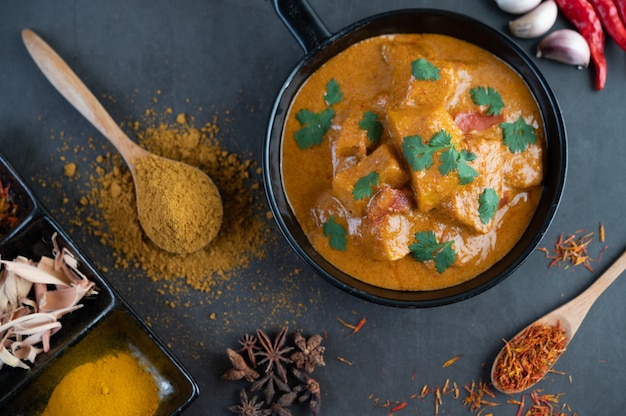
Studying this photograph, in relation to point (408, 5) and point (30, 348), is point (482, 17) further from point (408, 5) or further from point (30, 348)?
point (30, 348)

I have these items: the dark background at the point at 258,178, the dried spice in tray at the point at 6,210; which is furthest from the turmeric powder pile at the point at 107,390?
→ the dried spice in tray at the point at 6,210

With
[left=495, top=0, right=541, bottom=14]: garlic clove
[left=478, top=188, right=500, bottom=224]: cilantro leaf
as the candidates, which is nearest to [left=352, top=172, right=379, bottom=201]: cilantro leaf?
[left=478, top=188, right=500, bottom=224]: cilantro leaf

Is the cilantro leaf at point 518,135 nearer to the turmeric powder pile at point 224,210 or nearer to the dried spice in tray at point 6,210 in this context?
the turmeric powder pile at point 224,210

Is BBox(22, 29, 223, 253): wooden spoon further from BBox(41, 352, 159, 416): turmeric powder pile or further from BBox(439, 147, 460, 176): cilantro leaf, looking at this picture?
BBox(439, 147, 460, 176): cilantro leaf

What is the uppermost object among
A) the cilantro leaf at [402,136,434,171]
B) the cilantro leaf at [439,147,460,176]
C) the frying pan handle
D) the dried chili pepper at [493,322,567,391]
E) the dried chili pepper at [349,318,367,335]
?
the frying pan handle

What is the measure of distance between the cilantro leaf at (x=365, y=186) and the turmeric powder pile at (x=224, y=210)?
2.51 ft

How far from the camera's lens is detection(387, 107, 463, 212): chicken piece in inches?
102

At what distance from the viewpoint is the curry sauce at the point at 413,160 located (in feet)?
8.70

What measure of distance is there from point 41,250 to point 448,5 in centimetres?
240

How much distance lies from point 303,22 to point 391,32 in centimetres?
47

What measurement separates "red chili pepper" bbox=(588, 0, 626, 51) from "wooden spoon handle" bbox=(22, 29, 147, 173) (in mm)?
2461

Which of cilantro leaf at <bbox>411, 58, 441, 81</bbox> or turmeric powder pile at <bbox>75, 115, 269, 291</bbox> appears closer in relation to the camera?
cilantro leaf at <bbox>411, 58, 441, 81</bbox>

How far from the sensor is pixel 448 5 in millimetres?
3268

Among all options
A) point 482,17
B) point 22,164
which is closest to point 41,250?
point 22,164
